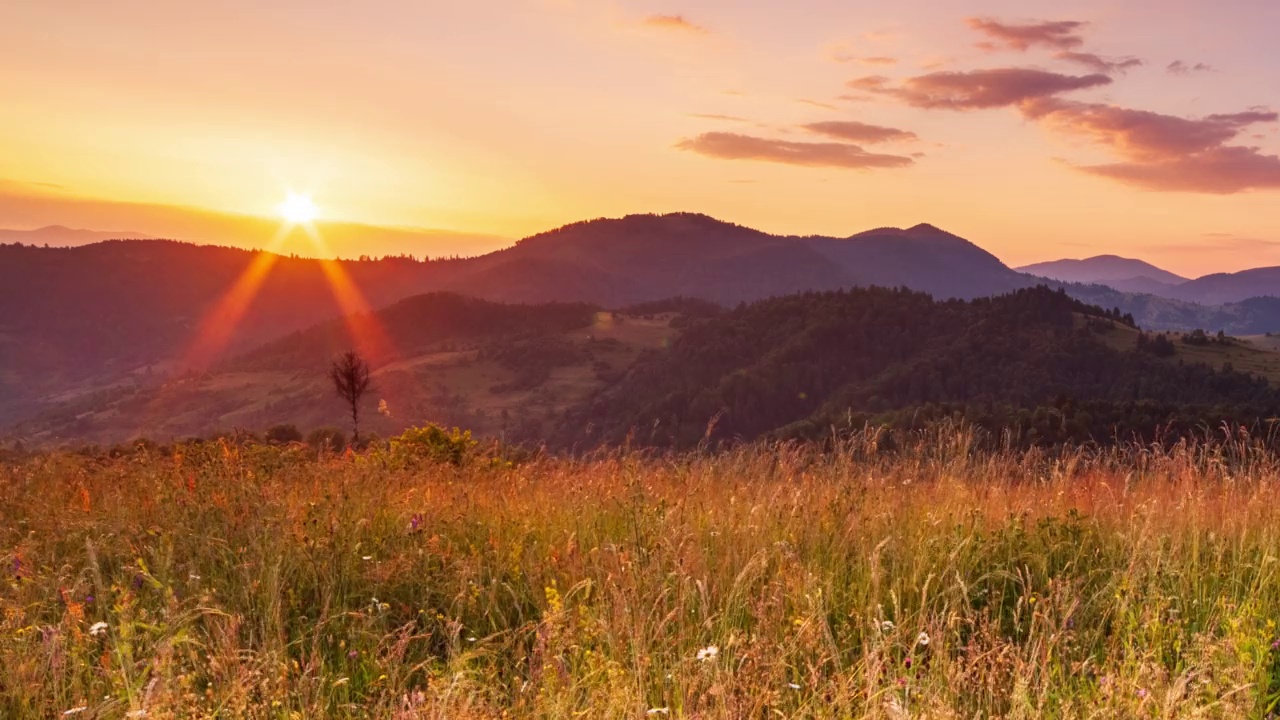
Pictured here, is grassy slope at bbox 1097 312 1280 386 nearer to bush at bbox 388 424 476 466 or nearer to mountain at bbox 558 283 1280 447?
mountain at bbox 558 283 1280 447

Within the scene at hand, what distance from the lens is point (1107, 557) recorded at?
5.56 m

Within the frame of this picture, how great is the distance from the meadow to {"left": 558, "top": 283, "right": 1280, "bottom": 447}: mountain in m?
78.9

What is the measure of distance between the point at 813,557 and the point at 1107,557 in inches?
75.5

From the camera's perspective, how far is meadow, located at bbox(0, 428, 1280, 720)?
3.82 m

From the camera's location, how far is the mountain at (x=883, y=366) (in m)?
114

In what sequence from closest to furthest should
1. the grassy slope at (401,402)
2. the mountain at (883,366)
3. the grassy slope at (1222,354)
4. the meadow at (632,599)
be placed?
the meadow at (632,599) → the mountain at (883,366) → the grassy slope at (1222,354) → the grassy slope at (401,402)

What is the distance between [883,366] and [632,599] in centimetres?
14821

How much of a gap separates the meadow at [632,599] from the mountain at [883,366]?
78907 mm

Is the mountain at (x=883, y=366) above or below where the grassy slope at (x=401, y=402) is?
above

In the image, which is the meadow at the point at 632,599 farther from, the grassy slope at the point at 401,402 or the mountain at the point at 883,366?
the grassy slope at the point at 401,402

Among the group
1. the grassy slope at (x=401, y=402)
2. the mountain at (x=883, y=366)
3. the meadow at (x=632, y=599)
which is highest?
the meadow at (x=632, y=599)

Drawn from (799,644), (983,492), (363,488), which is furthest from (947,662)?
(363,488)

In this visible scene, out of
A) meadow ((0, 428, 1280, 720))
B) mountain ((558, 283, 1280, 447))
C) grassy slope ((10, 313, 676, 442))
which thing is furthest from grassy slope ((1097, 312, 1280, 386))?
meadow ((0, 428, 1280, 720))

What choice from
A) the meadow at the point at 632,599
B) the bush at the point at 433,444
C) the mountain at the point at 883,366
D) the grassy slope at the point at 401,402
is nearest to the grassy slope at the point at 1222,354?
the mountain at the point at 883,366
